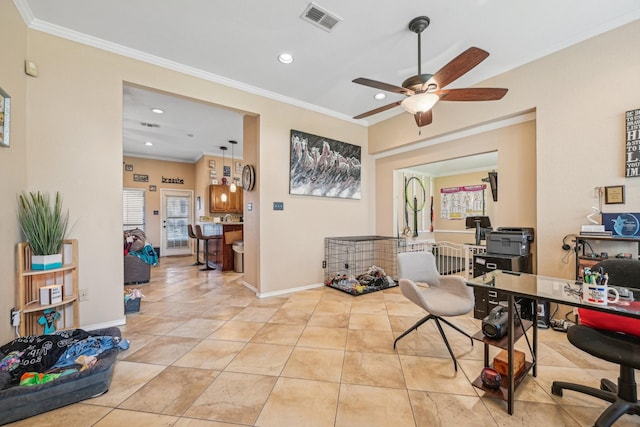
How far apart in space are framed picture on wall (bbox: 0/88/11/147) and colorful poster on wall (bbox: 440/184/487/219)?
8339mm

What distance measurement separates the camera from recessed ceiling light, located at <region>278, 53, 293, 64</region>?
9.78 ft

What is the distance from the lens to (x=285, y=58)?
303 centimetres

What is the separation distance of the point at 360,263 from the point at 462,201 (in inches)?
167

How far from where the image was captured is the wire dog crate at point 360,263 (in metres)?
4.22

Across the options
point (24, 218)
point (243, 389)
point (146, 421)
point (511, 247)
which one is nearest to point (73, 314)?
point (24, 218)

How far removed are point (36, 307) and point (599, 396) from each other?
4.22m

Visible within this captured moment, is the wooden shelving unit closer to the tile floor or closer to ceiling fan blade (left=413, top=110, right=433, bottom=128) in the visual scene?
the tile floor

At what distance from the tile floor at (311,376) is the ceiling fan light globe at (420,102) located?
2.24 metres

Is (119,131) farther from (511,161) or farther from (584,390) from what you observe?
(511,161)

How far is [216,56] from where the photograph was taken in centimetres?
300

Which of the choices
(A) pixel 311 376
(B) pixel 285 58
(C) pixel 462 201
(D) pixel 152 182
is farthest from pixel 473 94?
(D) pixel 152 182

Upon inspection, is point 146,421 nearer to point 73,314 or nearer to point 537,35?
point 73,314

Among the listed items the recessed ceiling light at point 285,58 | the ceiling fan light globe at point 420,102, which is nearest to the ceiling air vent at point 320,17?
the recessed ceiling light at point 285,58

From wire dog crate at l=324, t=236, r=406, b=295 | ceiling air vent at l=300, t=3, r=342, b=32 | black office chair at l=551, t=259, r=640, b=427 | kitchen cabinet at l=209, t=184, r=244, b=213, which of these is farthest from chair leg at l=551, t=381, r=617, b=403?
kitchen cabinet at l=209, t=184, r=244, b=213
